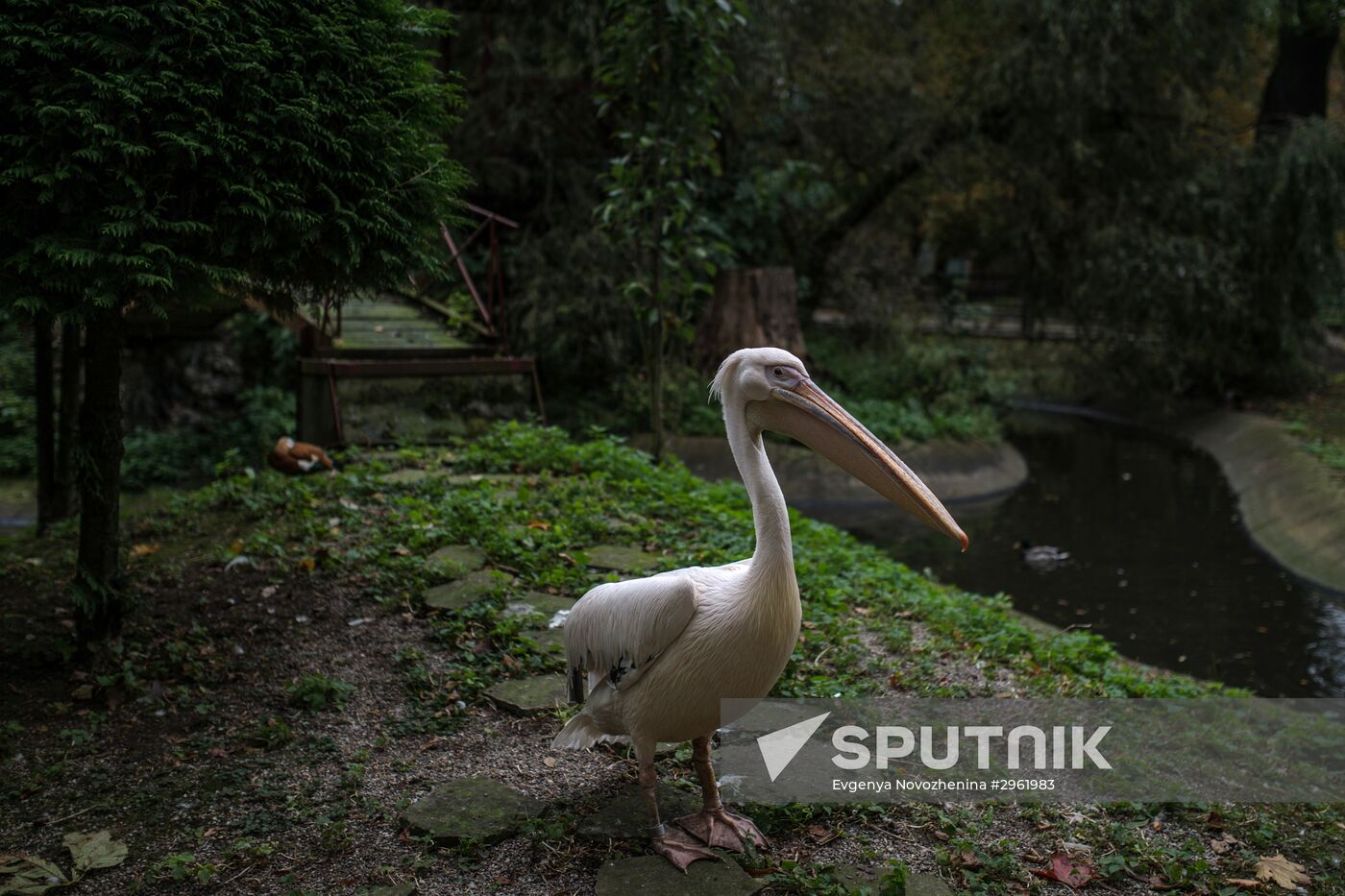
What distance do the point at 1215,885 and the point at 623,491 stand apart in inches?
176

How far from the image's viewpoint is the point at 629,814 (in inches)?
137

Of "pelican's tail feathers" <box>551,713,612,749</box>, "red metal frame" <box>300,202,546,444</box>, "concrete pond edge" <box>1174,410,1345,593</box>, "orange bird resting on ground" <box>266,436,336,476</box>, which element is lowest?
"concrete pond edge" <box>1174,410,1345,593</box>

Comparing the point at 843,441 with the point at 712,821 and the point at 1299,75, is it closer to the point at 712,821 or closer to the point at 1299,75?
the point at 712,821

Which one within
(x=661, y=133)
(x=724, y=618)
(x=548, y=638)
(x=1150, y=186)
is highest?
(x=1150, y=186)

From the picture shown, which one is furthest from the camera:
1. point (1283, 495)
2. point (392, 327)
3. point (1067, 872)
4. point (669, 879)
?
point (1283, 495)

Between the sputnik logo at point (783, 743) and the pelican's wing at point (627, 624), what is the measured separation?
867 mm

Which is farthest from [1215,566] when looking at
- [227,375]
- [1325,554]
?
[227,375]

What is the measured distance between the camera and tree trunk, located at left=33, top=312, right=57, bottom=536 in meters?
6.70

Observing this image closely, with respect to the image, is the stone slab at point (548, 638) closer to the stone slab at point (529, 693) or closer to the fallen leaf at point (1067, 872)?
the stone slab at point (529, 693)

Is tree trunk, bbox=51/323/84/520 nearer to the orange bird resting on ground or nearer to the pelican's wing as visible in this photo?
Answer: the orange bird resting on ground

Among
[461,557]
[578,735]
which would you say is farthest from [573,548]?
[578,735]

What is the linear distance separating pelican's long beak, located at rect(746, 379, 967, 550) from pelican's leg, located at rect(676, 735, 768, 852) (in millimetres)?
1022

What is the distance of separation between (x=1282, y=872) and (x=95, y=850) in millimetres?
3961

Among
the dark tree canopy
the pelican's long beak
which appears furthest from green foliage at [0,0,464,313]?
the pelican's long beak
